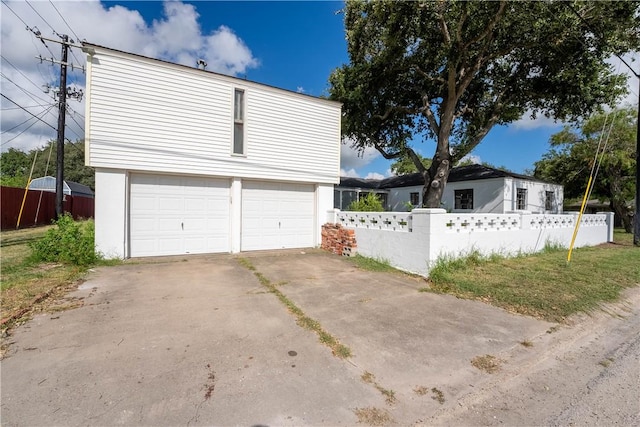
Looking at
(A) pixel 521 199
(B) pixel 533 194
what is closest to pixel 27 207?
(A) pixel 521 199

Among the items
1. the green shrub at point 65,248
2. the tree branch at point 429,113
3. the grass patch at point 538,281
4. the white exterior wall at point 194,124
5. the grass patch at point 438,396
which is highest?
the tree branch at point 429,113

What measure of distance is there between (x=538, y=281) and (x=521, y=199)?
39.6 ft

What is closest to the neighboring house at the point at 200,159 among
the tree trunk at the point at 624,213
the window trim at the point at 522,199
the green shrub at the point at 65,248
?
the green shrub at the point at 65,248

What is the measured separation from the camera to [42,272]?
17.5 feet

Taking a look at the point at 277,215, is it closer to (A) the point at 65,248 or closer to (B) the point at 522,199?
(A) the point at 65,248

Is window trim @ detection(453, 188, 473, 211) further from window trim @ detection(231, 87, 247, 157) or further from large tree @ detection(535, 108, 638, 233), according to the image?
window trim @ detection(231, 87, 247, 157)

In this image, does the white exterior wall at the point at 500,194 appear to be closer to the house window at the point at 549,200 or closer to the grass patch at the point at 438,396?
the house window at the point at 549,200

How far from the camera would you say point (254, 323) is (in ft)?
11.2

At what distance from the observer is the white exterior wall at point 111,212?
21.7ft

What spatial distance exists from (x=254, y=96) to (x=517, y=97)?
445 inches

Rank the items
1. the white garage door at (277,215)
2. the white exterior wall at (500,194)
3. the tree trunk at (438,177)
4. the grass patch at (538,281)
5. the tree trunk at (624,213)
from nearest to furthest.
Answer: the grass patch at (538,281) → the white garage door at (277,215) → the tree trunk at (438,177) → the white exterior wall at (500,194) → the tree trunk at (624,213)

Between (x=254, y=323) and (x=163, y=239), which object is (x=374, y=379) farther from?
(x=163, y=239)

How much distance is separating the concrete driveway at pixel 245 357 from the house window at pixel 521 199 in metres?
13.5

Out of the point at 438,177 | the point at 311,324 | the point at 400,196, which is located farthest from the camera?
the point at 400,196
